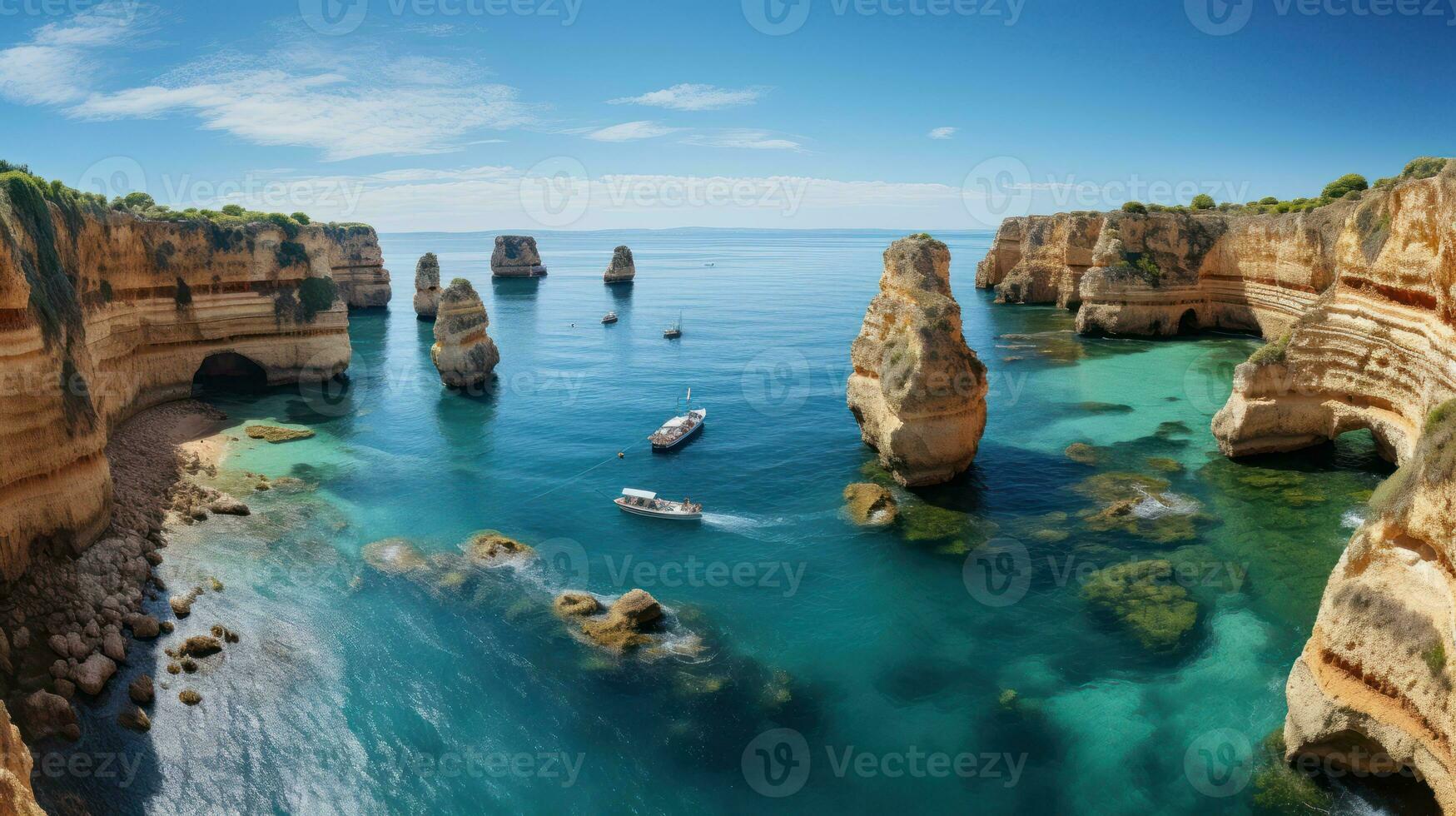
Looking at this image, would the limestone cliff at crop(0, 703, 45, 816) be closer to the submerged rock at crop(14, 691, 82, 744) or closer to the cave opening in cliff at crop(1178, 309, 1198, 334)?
the submerged rock at crop(14, 691, 82, 744)

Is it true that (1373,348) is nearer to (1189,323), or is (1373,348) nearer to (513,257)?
(1189,323)

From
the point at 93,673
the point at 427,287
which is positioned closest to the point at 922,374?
the point at 93,673

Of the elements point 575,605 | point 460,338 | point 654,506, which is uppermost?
point 460,338

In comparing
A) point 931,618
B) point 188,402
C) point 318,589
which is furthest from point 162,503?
point 931,618

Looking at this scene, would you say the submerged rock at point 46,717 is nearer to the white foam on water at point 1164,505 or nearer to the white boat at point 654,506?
the white boat at point 654,506

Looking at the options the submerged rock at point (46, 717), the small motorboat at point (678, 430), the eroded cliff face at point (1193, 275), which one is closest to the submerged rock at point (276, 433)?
the small motorboat at point (678, 430)

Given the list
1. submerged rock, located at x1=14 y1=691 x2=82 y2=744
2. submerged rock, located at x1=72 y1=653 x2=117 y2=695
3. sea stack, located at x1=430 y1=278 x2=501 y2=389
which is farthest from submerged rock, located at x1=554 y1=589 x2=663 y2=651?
sea stack, located at x1=430 y1=278 x2=501 y2=389
